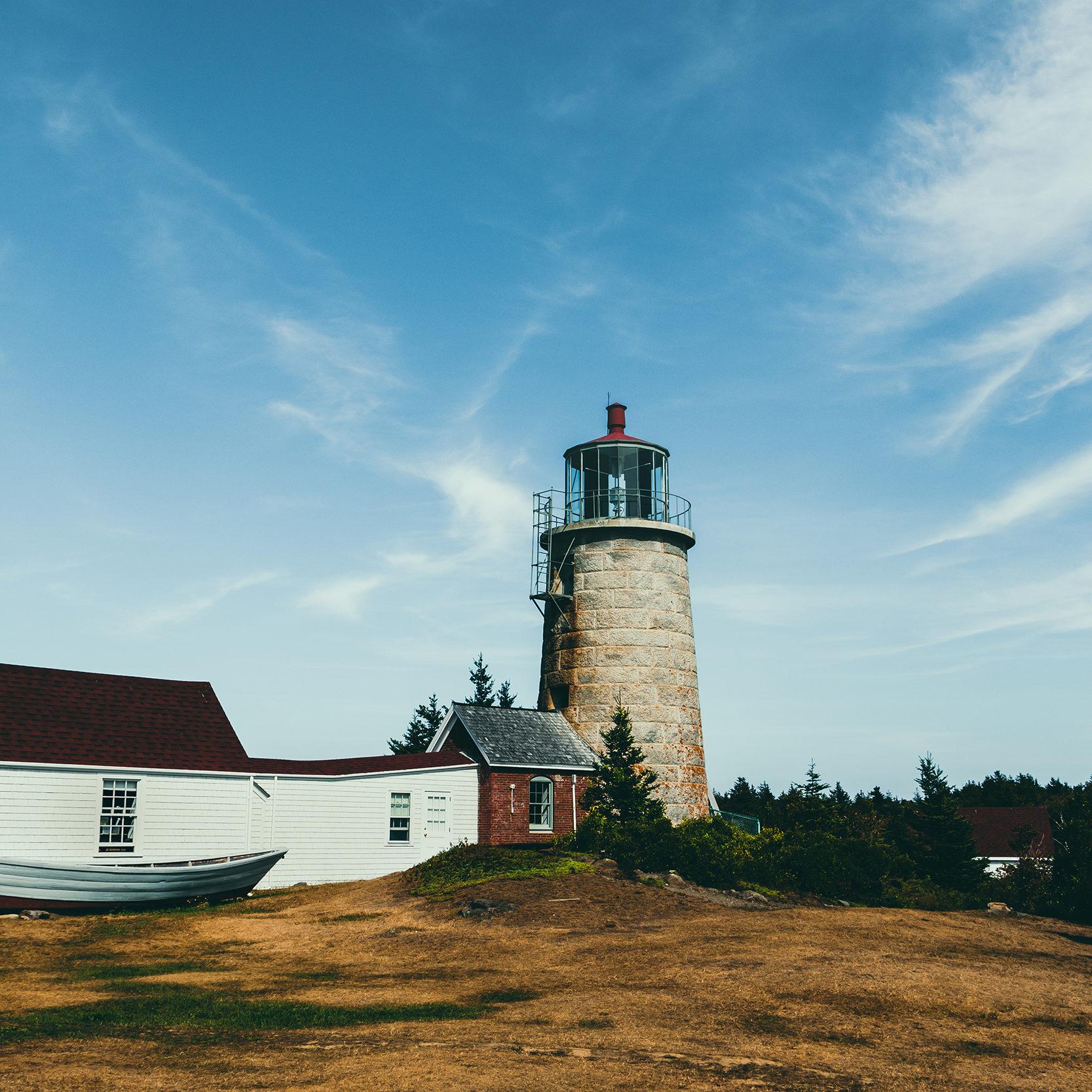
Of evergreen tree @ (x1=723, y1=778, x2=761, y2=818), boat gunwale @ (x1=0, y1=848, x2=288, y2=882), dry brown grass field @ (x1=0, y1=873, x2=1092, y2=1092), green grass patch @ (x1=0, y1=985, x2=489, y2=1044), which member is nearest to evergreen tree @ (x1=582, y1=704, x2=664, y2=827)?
dry brown grass field @ (x1=0, y1=873, x2=1092, y2=1092)

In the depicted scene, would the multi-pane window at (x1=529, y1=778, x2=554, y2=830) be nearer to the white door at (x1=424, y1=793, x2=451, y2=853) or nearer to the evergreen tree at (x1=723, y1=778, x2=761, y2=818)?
the white door at (x1=424, y1=793, x2=451, y2=853)

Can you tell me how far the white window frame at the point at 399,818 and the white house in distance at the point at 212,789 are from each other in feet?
0.16

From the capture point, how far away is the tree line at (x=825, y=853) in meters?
29.5

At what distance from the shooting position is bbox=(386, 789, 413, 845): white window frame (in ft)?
101

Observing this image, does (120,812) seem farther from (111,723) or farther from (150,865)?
(111,723)

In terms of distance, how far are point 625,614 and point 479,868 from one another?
12.1 metres

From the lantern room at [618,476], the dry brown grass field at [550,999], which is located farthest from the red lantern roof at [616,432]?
the dry brown grass field at [550,999]

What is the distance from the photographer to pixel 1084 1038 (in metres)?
13.5

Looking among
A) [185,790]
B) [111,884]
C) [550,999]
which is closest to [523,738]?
[185,790]

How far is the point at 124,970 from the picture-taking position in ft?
59.0

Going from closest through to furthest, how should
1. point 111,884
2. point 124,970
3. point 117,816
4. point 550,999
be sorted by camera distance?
1. point 550,999
2. point 124,970
3. point 111,884
4. point 117,816

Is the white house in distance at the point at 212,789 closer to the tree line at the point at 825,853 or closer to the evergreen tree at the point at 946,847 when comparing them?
the tree line at the point at 825,853

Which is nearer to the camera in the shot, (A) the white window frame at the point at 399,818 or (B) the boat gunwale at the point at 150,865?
(B) the boat gunwale at the point at 150,865

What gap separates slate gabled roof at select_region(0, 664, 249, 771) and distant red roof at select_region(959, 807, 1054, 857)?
4181 cm
